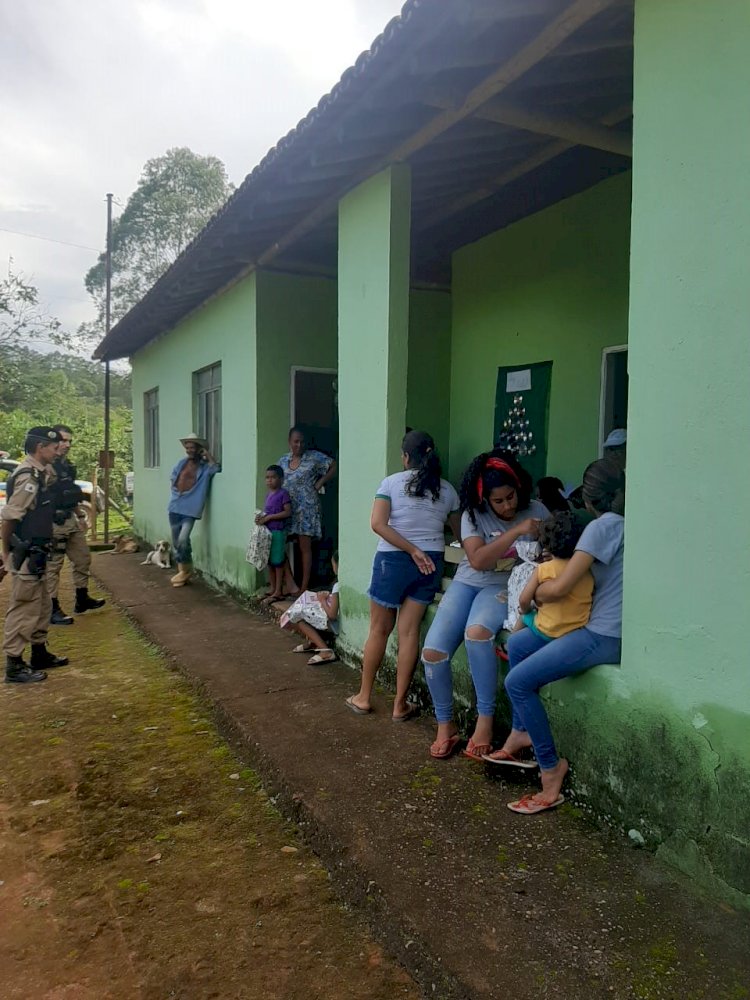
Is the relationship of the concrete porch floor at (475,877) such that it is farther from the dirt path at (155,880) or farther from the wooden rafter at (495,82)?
the wooden rafter at (495,82)

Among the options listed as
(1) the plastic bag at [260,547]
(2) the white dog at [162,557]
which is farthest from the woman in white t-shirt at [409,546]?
(2) the white dog at [162,557]

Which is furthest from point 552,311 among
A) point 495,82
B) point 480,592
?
point 480,592

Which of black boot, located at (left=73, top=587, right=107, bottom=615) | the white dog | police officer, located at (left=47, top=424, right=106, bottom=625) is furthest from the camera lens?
the white dog

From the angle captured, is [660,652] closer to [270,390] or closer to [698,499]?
[698,499]

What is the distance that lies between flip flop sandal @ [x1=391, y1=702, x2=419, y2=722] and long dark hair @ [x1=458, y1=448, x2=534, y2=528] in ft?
4.10

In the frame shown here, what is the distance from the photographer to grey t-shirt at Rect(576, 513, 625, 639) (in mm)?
2896

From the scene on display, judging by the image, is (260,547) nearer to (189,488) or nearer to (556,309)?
(189,488)

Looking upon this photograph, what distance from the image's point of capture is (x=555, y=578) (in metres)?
2.93

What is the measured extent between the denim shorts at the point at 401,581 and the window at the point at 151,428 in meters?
8.23

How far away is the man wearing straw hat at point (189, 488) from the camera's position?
8.29 metres

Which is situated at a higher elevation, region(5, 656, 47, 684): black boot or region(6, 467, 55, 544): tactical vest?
region(6, 467, 55, 544): tactical vest

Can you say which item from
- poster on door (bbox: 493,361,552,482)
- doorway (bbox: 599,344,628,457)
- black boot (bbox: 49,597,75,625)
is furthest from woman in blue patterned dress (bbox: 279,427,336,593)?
doorway (bbox: 599,344,628,457)

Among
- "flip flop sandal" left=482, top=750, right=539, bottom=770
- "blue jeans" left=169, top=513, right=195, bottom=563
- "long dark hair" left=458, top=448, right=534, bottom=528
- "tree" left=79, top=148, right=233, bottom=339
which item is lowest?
"flip flop sandal" left=482, top=750, right=539, bottom=770

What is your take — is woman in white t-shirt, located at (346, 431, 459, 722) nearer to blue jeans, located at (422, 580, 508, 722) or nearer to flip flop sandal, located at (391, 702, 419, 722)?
flip flop sandal, located at (391, 702, 419, 722)
